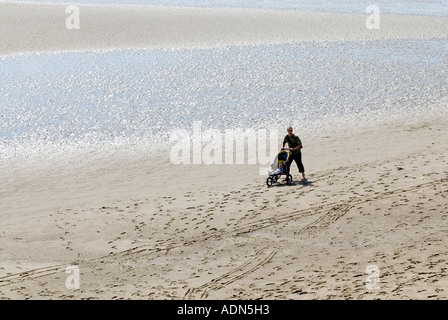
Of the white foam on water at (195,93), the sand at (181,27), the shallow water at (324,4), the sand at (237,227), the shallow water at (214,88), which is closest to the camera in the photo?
the sand at (237,227)

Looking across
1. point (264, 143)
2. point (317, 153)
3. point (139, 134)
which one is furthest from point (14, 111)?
point (317, 153)

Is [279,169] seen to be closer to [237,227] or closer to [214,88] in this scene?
[237,227]

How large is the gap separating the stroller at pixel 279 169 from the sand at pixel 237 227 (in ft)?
1.04

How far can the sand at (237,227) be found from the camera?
1271cm

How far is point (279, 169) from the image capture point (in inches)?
723

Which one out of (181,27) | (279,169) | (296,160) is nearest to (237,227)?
(279,169)

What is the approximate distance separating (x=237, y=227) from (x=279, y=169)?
10.2ft

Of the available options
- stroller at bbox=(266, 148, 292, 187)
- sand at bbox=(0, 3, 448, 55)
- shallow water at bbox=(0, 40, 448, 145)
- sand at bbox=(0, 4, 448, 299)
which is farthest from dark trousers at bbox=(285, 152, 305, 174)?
sand at bbox=(0, 3, 448, 55)

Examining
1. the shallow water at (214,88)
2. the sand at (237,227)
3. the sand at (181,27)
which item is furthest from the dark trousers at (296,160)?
the sand at (181,27)

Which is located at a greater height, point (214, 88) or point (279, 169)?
point (214, 88)

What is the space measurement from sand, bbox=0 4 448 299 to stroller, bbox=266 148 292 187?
1.04 ft

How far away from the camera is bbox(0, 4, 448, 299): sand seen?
1271cm

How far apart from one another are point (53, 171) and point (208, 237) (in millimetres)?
7209

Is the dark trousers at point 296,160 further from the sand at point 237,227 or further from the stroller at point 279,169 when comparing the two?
the sand at point 237,227
